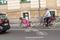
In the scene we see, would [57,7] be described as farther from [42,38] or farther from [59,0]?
[42,38]

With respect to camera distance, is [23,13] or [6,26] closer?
[6,26]

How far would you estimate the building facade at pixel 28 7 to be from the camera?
990 inches

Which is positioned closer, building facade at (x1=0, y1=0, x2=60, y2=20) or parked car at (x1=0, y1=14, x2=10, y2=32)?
parked car at (x1=0, y1=14, x2=10, y2=32)

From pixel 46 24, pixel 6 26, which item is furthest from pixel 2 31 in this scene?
pixel 46 24

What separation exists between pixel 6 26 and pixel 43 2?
9100 millimetres

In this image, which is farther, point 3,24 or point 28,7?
point 28,7

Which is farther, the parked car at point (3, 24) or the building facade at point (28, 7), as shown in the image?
the building facade at point (28, 7)

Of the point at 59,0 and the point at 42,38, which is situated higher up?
the point at 59,0

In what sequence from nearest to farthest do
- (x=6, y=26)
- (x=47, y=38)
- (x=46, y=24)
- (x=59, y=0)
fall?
(x=47, y=38), (x=6, y=26), (x=46, y=24), (x=59, y=0)

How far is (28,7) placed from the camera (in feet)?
84.1

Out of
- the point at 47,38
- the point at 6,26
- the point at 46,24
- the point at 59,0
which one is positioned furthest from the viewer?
the point at 59,0

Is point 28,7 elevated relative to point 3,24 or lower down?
elevated

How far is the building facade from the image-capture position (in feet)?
82.5

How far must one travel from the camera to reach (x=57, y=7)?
82.5 feet
